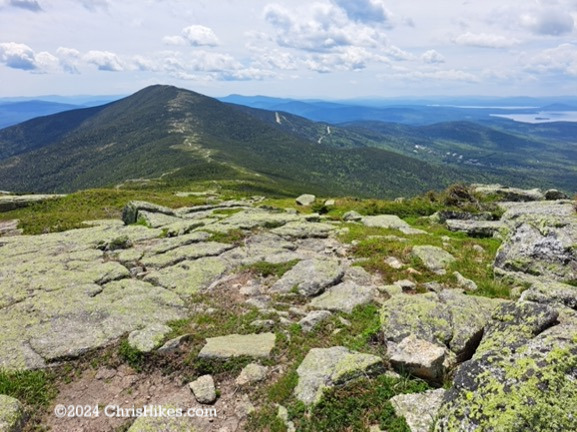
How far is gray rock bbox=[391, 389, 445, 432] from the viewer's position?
7796 millimetres

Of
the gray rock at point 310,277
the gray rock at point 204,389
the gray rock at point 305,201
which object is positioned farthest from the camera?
the gray rock at point 305,201

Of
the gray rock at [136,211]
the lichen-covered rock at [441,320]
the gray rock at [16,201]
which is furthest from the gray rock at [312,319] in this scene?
the gray rock at [16,201]

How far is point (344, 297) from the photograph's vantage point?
13594 mm

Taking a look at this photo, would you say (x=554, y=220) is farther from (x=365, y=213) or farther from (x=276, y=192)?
(x=276, y=192)

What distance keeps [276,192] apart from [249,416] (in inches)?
7474

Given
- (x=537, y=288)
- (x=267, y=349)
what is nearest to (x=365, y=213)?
(x=537, y=288)

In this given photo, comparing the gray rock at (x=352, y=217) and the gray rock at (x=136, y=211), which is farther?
the gray rock at (x=136, y=211)

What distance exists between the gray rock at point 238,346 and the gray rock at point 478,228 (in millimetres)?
17834

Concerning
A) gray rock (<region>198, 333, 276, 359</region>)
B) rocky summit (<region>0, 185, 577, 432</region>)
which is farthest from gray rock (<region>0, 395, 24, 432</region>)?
gray rock (<region>198, 333, 276, 359</region>)

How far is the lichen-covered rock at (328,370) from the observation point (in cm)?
902

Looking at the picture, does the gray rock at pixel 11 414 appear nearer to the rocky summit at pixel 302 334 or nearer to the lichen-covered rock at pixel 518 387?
the rocky summit at pixel 302 334

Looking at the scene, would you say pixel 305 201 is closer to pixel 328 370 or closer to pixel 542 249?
pixel 542 249

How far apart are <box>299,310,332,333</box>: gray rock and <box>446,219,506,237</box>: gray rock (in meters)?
15.8

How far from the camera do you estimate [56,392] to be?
9984 mm
